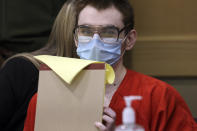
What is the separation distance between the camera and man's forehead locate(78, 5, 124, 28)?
123 centimetres

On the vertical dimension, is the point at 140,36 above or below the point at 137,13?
below

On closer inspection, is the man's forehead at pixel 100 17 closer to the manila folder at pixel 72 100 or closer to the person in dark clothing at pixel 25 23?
the manila folder at pixel 72 100

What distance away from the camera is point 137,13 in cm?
206

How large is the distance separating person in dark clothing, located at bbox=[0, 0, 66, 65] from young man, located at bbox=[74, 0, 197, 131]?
34.7 inches

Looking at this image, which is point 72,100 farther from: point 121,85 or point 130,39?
point 130,39

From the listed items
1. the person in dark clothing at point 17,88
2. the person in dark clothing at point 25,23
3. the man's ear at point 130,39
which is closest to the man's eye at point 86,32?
the man's ear at point 130,39

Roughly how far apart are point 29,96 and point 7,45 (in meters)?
0.64

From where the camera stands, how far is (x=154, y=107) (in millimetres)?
1192

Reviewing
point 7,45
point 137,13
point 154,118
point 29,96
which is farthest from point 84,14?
point 7,45

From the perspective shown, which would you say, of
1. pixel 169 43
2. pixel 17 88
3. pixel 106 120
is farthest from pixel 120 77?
pixel 169 43

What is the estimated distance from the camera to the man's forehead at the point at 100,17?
123 centimetres

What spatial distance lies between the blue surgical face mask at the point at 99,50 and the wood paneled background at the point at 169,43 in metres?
0.80

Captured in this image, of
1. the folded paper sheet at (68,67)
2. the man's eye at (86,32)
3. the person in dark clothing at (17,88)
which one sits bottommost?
the person in dark clothing at (17,88)

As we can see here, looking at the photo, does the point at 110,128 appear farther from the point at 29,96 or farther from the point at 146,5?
the point at 146,5
